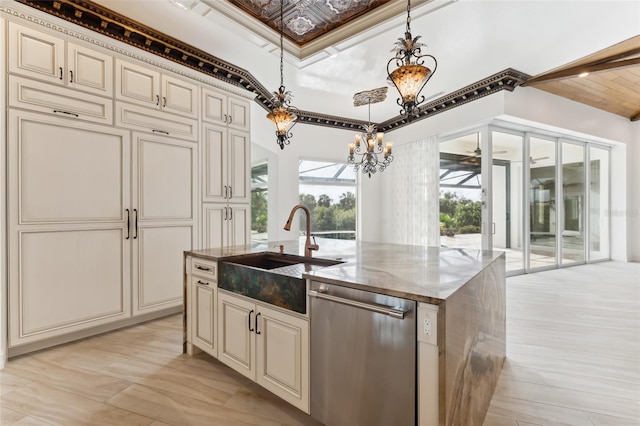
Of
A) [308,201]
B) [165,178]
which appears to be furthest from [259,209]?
[165,178]

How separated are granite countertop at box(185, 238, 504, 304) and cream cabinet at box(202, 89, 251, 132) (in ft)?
6.45

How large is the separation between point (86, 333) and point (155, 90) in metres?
2.53

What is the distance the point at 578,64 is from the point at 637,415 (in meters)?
4.65

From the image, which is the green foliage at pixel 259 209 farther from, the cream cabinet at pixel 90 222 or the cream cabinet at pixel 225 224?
the cream cabinet at pixel 90 222

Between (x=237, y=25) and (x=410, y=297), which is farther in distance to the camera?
(x=237, y=25)

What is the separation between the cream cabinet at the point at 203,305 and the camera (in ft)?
7.51

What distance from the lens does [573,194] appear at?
247 inches

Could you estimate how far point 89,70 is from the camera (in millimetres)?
2842

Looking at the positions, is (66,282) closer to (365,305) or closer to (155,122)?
(155,122)

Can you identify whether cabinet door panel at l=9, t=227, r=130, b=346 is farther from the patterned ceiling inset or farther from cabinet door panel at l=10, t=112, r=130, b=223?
the patterned ceiling inset

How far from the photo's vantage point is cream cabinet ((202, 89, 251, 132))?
3.80m

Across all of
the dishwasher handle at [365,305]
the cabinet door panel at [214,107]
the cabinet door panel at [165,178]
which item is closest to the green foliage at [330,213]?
the cabinet door panel at [214,107]

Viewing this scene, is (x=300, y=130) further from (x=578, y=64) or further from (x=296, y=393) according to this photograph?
(x=296, y=393)

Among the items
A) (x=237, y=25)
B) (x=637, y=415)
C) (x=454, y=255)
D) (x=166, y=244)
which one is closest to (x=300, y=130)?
(x=237, y=25)
